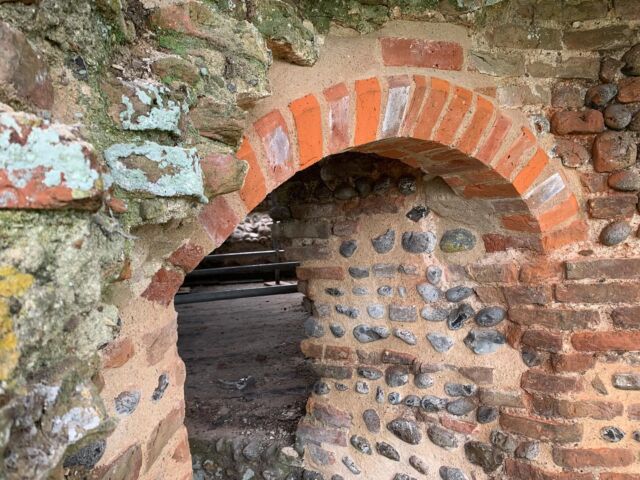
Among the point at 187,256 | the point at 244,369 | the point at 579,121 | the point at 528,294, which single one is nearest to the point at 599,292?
the point at 528,294

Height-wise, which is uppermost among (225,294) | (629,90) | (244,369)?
(629,90)

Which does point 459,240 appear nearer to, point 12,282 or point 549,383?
point 549,383

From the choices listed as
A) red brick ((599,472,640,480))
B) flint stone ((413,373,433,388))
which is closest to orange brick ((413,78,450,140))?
flint stone ((413,373,433,388))

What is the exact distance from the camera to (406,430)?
2.06m

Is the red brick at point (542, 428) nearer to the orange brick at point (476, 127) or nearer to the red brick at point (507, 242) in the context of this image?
the red brick at point (507, 242)

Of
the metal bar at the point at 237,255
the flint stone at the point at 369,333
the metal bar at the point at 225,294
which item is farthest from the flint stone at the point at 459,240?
the metal bar at the point at 237,255

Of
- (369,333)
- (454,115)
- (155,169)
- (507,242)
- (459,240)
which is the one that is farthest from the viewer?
(369,333)

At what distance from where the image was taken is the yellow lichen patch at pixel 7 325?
515 mm

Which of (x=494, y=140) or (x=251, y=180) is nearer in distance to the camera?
(x=251, y=180)

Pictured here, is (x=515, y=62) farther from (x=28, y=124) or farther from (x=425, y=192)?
(x=28, y=124)

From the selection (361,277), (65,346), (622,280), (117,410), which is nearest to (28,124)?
(65,346)

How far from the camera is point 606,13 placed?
166 cm

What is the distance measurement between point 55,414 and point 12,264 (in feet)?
0.58

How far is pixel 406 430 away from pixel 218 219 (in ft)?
4.50
